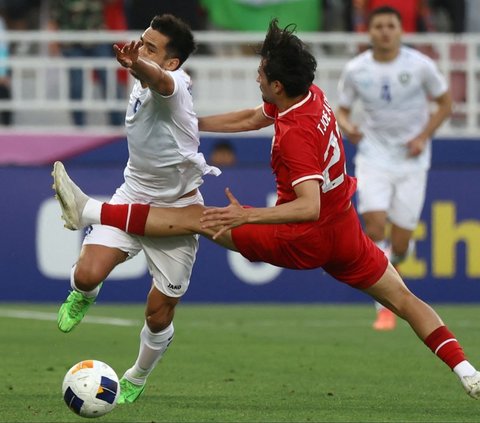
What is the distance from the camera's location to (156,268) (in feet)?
30.8

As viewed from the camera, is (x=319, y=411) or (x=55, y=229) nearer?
(x=319, y=411)

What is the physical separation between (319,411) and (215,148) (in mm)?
9232

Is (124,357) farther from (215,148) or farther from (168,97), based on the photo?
(215,148)

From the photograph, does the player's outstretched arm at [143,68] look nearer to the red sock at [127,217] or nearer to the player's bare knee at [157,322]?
the red sock at [127,217]

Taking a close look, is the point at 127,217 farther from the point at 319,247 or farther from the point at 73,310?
Answer: the point at 319,247

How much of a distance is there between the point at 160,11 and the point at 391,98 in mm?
4339

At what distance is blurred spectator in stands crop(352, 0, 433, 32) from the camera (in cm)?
1817

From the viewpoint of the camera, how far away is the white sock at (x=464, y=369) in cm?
880

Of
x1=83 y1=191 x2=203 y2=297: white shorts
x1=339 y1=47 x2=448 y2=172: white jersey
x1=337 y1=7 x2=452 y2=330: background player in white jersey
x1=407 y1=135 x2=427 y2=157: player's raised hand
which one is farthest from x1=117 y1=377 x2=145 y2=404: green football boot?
x1=407 y1=135 x2=427 y2=157: player's raised hand

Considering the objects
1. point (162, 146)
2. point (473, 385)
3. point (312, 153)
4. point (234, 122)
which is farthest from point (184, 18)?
point (473, 385)

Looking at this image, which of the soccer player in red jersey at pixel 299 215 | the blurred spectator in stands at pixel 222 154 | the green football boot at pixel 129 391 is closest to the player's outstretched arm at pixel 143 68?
the soccer player in red jersey at pixel 299 215

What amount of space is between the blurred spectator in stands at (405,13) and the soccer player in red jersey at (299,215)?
30.8ft

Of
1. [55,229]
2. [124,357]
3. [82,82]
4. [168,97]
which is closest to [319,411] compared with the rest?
[168,97]

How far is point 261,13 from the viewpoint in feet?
61.5
